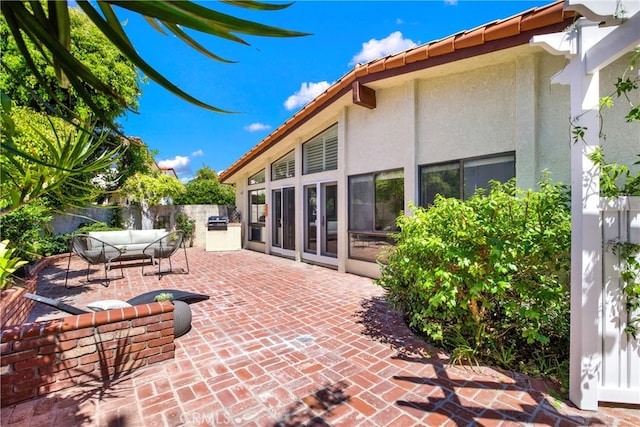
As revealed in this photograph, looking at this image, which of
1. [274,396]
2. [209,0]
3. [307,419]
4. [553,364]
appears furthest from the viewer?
[553,364]

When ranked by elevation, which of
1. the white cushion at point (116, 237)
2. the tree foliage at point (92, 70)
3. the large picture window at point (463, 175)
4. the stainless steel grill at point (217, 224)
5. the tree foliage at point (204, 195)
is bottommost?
the white cushion at point (116, 237)

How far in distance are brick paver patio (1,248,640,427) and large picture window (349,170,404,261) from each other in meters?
2.35

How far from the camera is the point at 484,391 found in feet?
8.98

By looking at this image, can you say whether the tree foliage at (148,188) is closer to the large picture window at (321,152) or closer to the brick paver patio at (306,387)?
the large picture window at (321,152)

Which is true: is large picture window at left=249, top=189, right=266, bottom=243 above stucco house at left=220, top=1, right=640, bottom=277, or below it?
below

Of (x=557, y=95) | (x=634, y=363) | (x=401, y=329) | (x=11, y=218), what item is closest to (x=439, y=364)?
(x=401, y=329)

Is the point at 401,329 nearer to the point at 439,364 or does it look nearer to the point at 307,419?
the point at 439,364

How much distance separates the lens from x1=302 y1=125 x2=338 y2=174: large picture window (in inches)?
332

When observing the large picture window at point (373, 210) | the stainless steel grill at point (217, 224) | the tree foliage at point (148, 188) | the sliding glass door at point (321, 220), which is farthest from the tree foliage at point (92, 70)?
the large picture window at point (373, 210)

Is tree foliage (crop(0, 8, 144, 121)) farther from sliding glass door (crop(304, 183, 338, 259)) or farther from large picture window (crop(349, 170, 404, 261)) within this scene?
large picture window (crop(349, 170, 404, 261))

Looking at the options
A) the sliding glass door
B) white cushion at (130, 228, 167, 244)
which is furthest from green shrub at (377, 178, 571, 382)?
white cushion at (130, 228, 167, 244)

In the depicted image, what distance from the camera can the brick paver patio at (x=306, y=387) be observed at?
7.81ft

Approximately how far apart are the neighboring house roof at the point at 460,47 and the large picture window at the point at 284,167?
2911mm

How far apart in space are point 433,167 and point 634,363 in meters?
4.04
